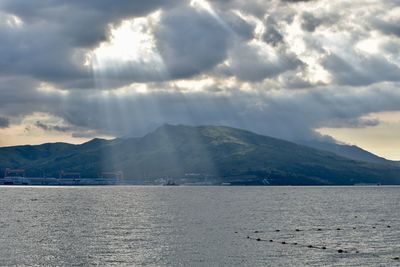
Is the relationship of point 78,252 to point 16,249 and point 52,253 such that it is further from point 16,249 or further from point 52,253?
point 16,249

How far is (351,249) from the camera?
143 meters

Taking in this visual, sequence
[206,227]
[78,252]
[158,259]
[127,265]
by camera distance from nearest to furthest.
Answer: [127,265] → [158,259] → [78,252] → [206,227]

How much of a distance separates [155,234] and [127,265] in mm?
55796

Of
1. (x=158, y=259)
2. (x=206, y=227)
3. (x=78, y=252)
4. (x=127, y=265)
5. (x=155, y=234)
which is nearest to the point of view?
(x=127, y=265)

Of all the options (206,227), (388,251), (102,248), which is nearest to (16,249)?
(102,248)

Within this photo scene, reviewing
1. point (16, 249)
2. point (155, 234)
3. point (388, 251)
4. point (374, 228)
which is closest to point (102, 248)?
point (16, 249)

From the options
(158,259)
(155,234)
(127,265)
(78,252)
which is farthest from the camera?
(155,234)

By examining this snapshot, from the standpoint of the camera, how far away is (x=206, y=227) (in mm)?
196375

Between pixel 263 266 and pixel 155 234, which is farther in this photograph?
pixel 155 234

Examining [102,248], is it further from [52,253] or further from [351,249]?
[351,249]

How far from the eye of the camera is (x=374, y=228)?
Result: 200 metres

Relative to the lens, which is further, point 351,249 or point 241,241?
point 241,241

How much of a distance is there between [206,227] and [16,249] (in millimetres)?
71547

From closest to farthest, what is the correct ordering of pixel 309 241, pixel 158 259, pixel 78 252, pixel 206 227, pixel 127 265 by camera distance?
pixel 127 265
pixel 158 259
pixel 78 252
pixel 309 241
pixel 206 227
